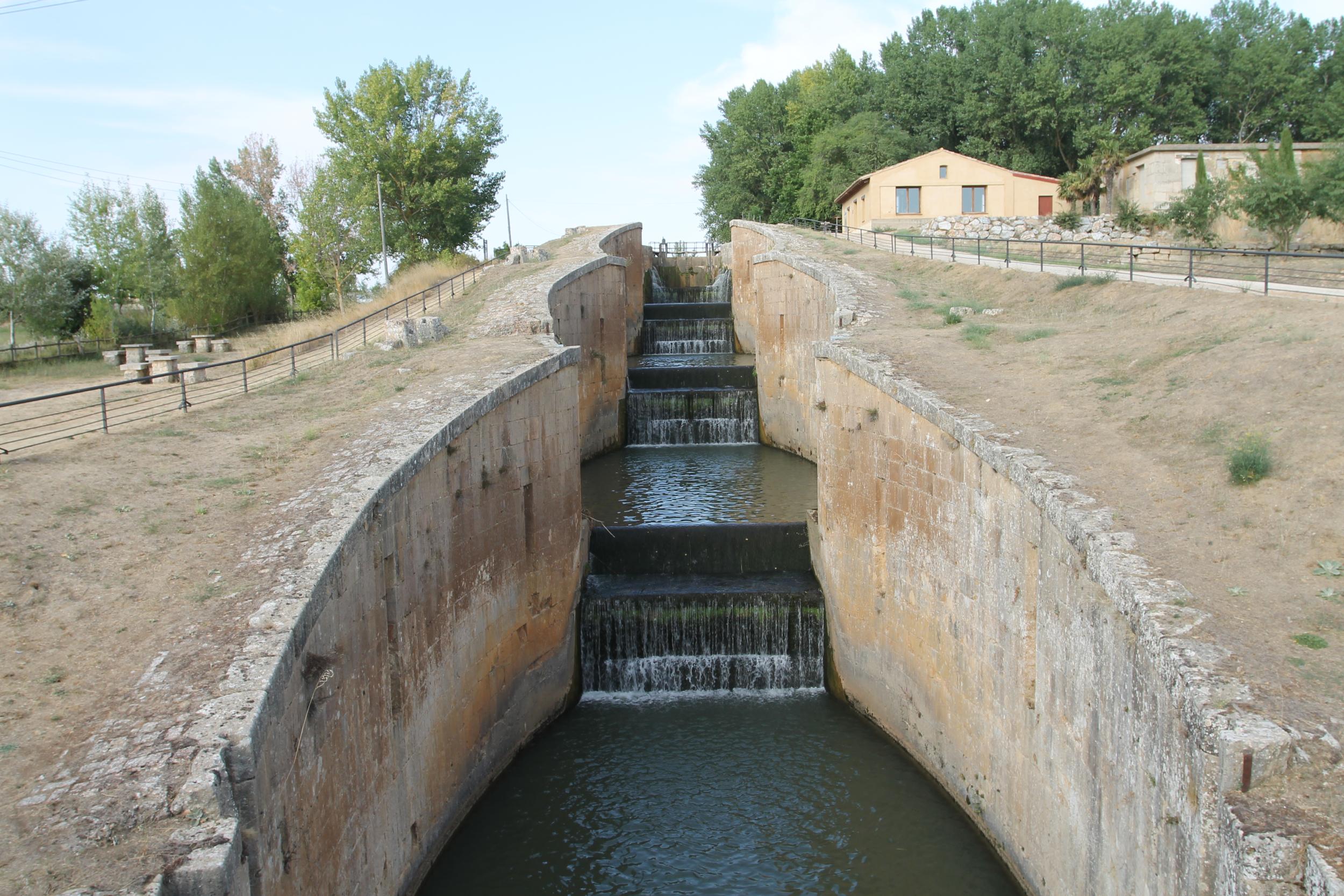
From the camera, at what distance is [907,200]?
141 feet

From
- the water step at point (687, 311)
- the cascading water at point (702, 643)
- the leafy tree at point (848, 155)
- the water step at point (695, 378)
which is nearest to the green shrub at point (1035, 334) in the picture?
the cascading water at point (702, 643)

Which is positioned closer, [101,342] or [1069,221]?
[101,342]

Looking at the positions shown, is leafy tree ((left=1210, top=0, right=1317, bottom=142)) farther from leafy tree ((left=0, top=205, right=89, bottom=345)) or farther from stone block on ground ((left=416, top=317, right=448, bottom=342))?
leafy tree ((left=0, top=205, right=89, bottom=345))

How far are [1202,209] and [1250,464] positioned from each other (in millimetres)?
25894

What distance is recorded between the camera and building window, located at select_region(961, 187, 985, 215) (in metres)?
43.0

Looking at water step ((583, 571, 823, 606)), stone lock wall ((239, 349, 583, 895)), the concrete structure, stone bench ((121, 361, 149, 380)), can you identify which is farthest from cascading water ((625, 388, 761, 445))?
the concrete structure

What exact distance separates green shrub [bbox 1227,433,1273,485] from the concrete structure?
29002mm

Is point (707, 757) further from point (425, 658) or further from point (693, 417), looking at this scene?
point (693, 417)

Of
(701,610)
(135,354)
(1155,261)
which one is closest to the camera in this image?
(701,610)

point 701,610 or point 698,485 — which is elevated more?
point 698,485

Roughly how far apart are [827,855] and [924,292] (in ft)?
53.6

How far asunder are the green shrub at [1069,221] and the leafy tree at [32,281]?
38427 millimetres

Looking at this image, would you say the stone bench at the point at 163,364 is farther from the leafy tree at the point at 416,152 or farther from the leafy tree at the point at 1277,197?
the leafy tree at the point at 1277,197

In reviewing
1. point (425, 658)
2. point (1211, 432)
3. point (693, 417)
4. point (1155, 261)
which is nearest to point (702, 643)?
point (425, 658)
